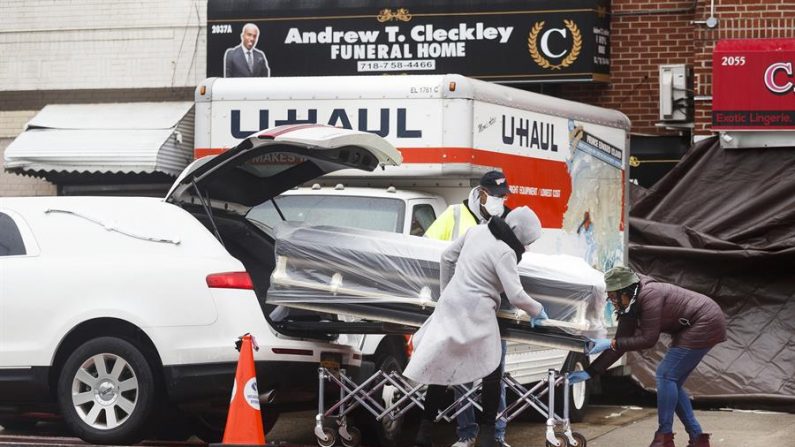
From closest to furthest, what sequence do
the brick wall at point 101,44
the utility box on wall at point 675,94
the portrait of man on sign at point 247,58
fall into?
the utility box on wall at point 675,94 → the portrait of man on sign at point 247,58 → the brick wall at point 101,44

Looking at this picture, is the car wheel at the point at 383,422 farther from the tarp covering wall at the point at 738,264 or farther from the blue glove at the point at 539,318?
the tarp covering wall at the point at 738,264

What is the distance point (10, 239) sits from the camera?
939cm

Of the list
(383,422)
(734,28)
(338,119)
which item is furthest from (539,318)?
(734,28)

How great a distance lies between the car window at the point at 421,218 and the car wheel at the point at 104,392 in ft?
8.22

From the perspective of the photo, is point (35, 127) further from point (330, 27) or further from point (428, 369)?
point (428, 369)

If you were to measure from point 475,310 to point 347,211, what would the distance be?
88.9 inches

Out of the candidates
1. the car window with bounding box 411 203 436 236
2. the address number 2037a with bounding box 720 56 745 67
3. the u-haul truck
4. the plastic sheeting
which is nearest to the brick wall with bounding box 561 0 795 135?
the address number 2037a with bounding box 720 56 745 67

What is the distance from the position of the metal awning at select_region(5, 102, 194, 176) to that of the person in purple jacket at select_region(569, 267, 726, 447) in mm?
7685

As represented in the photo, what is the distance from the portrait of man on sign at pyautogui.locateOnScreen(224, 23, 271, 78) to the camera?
1692 centimetres

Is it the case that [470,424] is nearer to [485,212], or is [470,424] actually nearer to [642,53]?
[485,212]

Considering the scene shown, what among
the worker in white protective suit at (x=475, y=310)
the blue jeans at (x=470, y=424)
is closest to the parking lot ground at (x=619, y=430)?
the blue jeans at (x=470, y=424)

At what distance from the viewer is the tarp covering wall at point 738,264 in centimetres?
1334

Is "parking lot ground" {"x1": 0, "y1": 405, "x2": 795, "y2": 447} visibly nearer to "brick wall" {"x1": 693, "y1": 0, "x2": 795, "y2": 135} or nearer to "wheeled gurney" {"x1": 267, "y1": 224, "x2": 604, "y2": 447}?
"wheeled gurney" {"x1": 267, "y1": 224, "x2": 604, "y2": 447}

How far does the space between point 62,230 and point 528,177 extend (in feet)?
12.8
